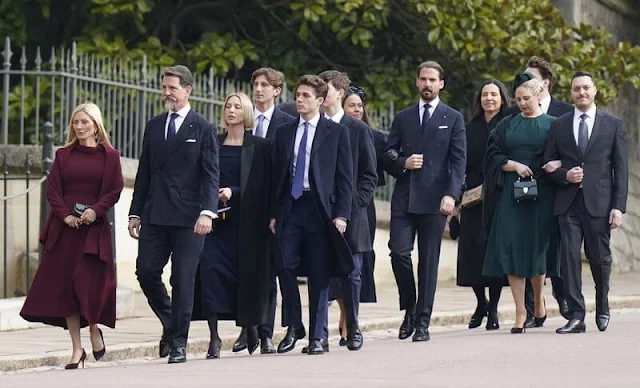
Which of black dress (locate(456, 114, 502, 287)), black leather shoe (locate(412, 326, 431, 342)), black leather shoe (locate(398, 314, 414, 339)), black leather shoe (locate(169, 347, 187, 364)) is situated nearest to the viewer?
black leather shoe (locate(169, 347, 187, 364))

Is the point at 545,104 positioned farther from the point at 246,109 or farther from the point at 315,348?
the point at 315,348

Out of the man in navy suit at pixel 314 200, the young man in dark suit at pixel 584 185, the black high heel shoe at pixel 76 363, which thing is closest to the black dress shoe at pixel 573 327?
the young man in dark suit at pixel 584 185

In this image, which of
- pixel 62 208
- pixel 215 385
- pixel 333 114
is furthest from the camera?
pixel 333 114

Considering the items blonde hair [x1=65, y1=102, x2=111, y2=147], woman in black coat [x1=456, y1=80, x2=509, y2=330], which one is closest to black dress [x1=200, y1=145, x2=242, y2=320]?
blonde hair [x1=65, y1=102, x2=111, y2=147]

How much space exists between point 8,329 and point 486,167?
3.56 m

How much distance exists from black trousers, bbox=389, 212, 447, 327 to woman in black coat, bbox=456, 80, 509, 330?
917 mm

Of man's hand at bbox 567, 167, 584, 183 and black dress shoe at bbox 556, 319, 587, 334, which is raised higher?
man's hand at bbox 567, 167, 584, 183

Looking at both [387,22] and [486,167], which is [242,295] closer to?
[486,167]

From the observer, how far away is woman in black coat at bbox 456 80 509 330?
14547mm

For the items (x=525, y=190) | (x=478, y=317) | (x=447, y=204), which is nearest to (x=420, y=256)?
(x=447, y=204)

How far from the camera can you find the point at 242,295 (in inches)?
495

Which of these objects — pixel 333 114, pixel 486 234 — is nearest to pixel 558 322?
pixel 486 234

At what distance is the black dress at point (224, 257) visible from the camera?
41.1 ft

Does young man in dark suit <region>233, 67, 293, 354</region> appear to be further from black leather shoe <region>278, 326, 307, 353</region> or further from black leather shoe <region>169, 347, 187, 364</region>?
black leather shoe <region>169, 347, 187, 364</region>
